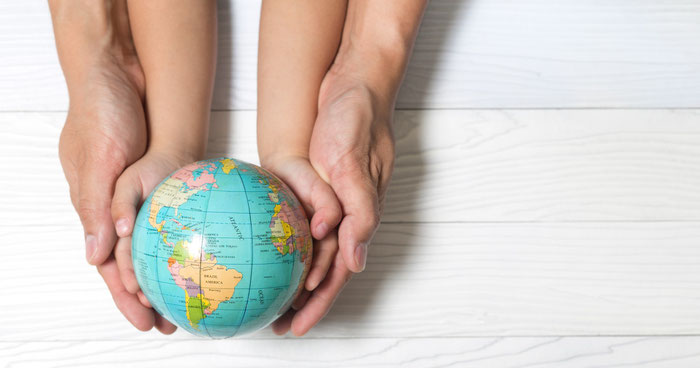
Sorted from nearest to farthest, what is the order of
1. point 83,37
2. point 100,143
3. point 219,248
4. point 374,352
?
1. point 219,248
2. point 100,143
3. point 83,37
4. point 374,352

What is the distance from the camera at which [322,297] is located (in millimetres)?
1255

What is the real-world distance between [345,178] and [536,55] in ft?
2.24

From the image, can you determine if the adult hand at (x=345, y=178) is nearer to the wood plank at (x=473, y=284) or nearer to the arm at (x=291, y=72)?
the arm at (x=291, y=72)

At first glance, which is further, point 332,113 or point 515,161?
point 515,161

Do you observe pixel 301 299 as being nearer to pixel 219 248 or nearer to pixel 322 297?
pixel 322 297

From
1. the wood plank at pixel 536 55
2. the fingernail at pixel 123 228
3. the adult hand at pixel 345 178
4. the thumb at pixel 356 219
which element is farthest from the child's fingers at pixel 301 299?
the wood plank at pixel 536 55

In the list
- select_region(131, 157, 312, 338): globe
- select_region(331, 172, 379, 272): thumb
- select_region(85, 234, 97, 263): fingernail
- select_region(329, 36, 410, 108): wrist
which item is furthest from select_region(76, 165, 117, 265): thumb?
select_region(329, 36, 410, 108): wrist

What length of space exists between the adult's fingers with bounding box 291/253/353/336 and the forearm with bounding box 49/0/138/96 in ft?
2.19

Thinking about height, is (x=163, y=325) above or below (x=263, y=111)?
below

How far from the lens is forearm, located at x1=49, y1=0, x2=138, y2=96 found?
134 centimetres

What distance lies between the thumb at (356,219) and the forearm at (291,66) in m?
0.21

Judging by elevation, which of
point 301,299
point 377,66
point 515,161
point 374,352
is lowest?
point 374,352

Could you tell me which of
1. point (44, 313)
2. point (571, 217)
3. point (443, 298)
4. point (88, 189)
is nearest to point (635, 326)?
point (571, 217)

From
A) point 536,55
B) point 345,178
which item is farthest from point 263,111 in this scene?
point 536,55
